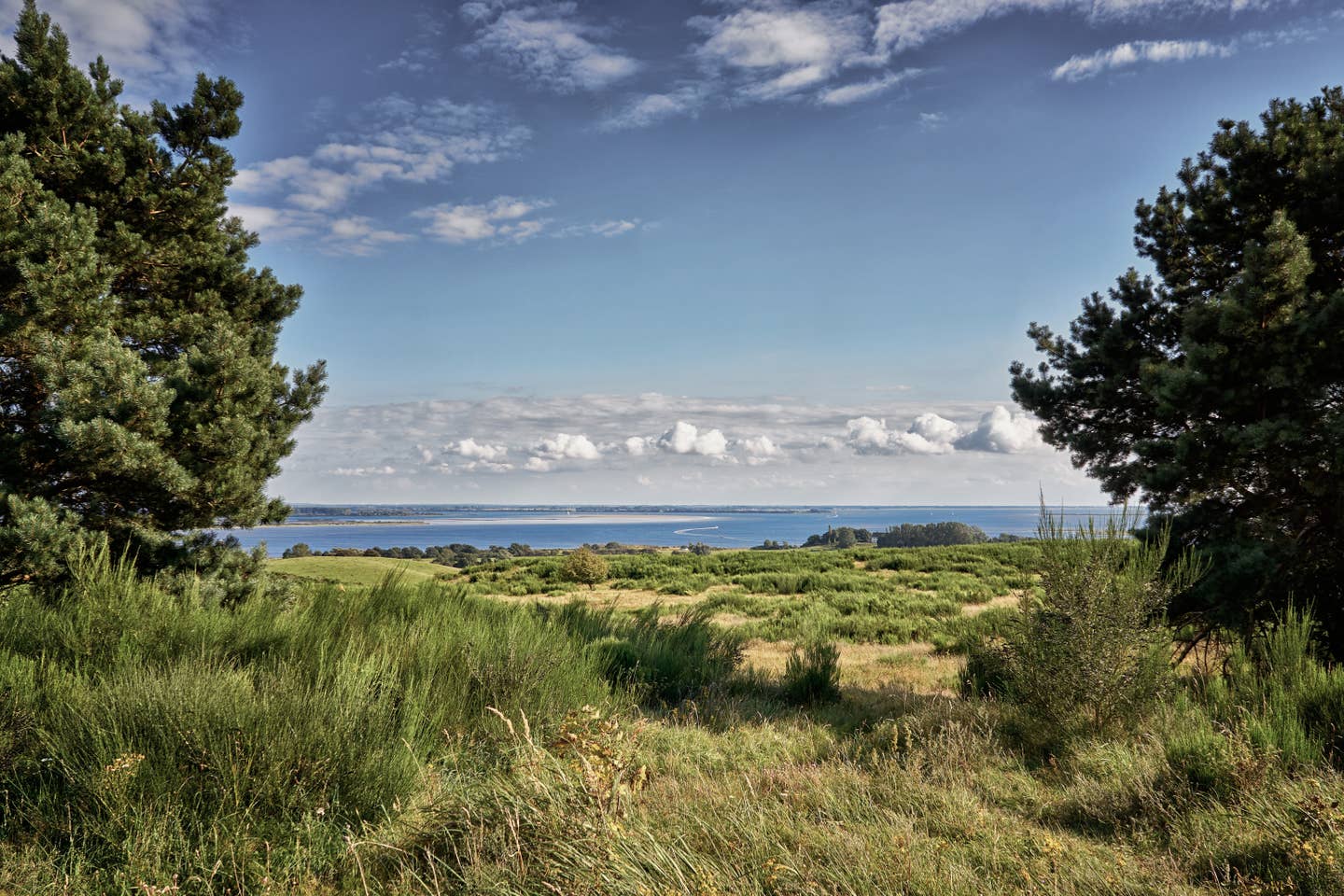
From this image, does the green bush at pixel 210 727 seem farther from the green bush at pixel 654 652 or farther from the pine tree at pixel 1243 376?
the pine tree at pixel 1243 376

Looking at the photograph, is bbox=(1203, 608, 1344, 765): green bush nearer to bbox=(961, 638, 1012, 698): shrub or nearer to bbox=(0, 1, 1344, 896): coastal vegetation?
bbox=(0, 1, 1344, 896): coastal vegetation

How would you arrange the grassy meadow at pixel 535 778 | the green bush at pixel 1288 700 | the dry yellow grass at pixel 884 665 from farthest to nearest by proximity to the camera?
the dry yellow grass at pixel 884 665
the green bush at pixel 1288 700
the grassy meadow at pixel 535 778

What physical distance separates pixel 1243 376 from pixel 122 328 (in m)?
12.4

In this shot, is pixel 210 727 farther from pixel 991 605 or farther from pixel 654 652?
pixel 991 605

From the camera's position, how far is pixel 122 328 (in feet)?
26.0

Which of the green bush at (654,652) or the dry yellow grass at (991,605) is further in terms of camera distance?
the dry yellow grass at (991,605)

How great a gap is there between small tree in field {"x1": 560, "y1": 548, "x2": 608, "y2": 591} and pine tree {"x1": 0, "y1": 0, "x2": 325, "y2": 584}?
18.3m

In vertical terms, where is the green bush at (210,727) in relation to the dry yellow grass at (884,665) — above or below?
above

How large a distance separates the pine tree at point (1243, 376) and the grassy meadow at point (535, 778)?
142cm

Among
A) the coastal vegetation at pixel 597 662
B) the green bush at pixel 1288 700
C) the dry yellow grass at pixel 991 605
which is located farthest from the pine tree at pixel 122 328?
the dry yellow grass at pixel 991 605

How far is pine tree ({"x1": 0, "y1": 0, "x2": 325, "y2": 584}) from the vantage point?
241 inches

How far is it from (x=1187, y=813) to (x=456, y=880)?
14.0ft

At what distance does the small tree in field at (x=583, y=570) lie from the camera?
27016mm

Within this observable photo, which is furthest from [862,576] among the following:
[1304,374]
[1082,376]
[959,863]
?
[959,863]
